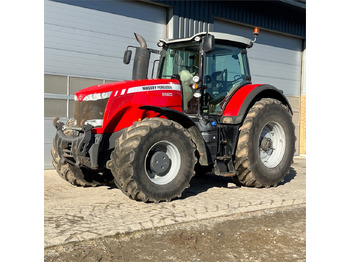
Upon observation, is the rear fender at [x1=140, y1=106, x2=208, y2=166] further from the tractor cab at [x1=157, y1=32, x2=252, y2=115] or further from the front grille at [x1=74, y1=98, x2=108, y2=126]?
the front grille at [x1=74, y1=98, x2=108, y2=126]

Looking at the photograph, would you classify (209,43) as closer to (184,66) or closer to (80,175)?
(184,66)

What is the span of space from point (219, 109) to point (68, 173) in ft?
8.38

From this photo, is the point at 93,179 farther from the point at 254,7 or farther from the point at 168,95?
the point at 254,7

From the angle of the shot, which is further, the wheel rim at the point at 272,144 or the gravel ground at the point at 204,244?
the wheel rim at the point at 272,144

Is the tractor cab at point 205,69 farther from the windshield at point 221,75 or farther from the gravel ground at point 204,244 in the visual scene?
the gravel ground at point 204,244

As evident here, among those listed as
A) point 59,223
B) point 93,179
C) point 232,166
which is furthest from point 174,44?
point 59,223

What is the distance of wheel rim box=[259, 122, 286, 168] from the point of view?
257 inches

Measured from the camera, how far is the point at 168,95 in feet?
18.7

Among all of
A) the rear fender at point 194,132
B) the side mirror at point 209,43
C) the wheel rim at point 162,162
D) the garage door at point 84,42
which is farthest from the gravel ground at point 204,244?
the garage door at point 84,42

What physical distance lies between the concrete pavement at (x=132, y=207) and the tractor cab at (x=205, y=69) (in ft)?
4.35

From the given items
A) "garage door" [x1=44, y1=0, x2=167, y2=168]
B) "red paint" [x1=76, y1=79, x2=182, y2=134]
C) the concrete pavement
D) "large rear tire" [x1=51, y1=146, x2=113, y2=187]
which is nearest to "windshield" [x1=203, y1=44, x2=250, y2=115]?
"red paint" [x1=76, y1=79, x2=182, y2=134]

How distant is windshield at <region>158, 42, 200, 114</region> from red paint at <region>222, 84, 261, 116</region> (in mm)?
540

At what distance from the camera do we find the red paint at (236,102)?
6.02 meters

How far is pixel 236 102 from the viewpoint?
6.09m
